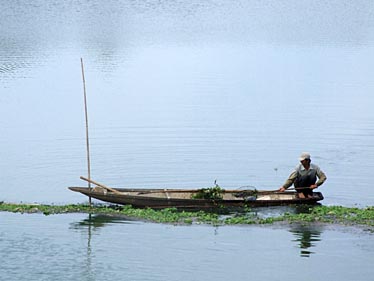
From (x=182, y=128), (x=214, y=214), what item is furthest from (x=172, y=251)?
(x=182, y=128)

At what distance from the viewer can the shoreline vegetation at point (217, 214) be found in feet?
56.9

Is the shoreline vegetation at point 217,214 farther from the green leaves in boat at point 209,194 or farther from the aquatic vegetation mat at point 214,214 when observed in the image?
the green leaves in boat at point 209,194

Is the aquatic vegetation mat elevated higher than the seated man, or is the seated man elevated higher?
the seated man

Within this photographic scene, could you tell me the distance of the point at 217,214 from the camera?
18.0 metres

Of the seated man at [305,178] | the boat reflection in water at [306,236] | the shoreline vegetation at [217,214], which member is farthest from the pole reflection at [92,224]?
the seated man at [305,178]

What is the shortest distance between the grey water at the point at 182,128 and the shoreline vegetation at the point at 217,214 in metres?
0.33

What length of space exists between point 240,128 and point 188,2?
1323 inches

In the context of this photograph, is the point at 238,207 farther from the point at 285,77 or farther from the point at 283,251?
the point at 285,77

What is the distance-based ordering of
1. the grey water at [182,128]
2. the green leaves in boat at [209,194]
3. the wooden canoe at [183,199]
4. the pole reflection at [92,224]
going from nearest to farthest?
the grey water at [182,128] → the pole reflection at [92,224] → the wooden canoe at [183,199] → the green leaves in boat at [209,194]

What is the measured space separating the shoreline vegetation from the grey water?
1.08ft

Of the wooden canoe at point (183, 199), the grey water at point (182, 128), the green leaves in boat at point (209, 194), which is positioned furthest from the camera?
the green leaves in boat at point (209, 194)

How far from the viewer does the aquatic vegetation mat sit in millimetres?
17359

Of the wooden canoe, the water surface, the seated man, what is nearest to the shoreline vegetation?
the wooden canoe

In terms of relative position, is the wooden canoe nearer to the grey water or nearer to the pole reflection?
the pole reflection
